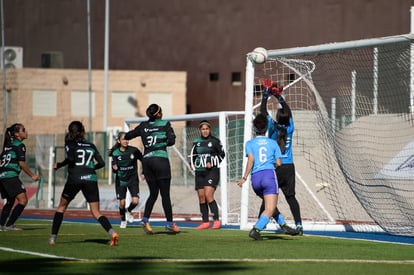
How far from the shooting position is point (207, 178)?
65.9 feet

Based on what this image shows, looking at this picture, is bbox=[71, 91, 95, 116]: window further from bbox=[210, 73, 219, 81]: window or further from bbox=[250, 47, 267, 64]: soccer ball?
bbox=[250, 47, 267, 64]: soccer ball

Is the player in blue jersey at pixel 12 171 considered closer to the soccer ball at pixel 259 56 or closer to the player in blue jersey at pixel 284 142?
the soccer ball at pixel 259 56

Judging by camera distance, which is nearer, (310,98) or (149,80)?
(310,98)

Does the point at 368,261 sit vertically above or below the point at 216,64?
below

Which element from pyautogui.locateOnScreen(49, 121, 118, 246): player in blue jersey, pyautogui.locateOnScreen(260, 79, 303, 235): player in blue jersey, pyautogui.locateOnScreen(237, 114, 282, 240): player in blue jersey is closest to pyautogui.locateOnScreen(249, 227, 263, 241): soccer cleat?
pyautogui.locateOnScreen(237, 114, 282, 240): player in blue jersey

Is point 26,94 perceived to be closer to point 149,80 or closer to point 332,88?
point 149,80

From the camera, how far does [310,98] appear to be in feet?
66.7

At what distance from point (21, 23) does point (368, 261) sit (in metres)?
57.2

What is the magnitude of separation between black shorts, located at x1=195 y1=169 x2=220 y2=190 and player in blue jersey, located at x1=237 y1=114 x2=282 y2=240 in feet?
16.3

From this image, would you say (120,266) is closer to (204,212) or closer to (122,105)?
(204,212)

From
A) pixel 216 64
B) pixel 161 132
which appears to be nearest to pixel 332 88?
pixel 161 132

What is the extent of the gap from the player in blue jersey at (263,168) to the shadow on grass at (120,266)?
3.34 meters

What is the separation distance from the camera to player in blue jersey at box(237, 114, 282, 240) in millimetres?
14906

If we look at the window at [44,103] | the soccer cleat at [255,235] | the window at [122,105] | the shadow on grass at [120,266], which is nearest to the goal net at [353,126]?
the soccer cleat at [255,235]
